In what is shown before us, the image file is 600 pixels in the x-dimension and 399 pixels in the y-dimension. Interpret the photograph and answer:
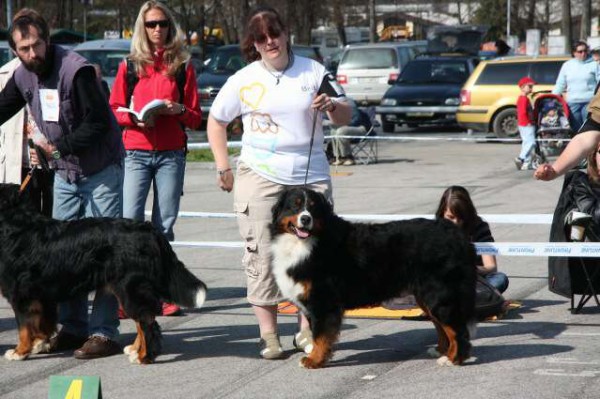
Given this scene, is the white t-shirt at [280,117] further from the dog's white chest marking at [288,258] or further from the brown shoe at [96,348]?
the brown shoe at [96,348]

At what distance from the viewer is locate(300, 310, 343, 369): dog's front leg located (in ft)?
19.3

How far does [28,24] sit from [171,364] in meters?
2.12

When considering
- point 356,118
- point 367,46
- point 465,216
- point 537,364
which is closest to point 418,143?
point 356,118

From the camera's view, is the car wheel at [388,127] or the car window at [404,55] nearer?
the car wheel at [388,127]

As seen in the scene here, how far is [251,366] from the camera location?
6148 mm

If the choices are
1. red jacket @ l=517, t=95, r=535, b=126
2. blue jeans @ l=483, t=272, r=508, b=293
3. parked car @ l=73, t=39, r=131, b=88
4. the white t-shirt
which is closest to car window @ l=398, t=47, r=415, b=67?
parked car @ l=73, t=39, r=131, b=88

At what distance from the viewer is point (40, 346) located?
6391 mm

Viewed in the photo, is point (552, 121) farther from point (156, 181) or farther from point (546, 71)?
point (156, 181)

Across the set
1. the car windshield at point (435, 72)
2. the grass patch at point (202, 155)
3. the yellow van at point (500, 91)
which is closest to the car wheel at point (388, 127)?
the car windshield at point (435, 72)

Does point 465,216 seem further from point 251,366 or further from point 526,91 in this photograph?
point 526,91

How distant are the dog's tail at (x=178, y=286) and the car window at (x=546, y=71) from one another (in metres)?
17.2

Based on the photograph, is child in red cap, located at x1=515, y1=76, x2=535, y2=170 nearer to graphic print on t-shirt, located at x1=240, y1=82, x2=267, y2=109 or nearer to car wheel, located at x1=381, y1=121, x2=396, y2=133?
car wheel, located at x1=381, y1=121, x2=396, y2=133

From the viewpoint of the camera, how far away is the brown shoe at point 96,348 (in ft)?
20.7

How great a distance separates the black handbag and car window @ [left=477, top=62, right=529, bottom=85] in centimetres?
1555
